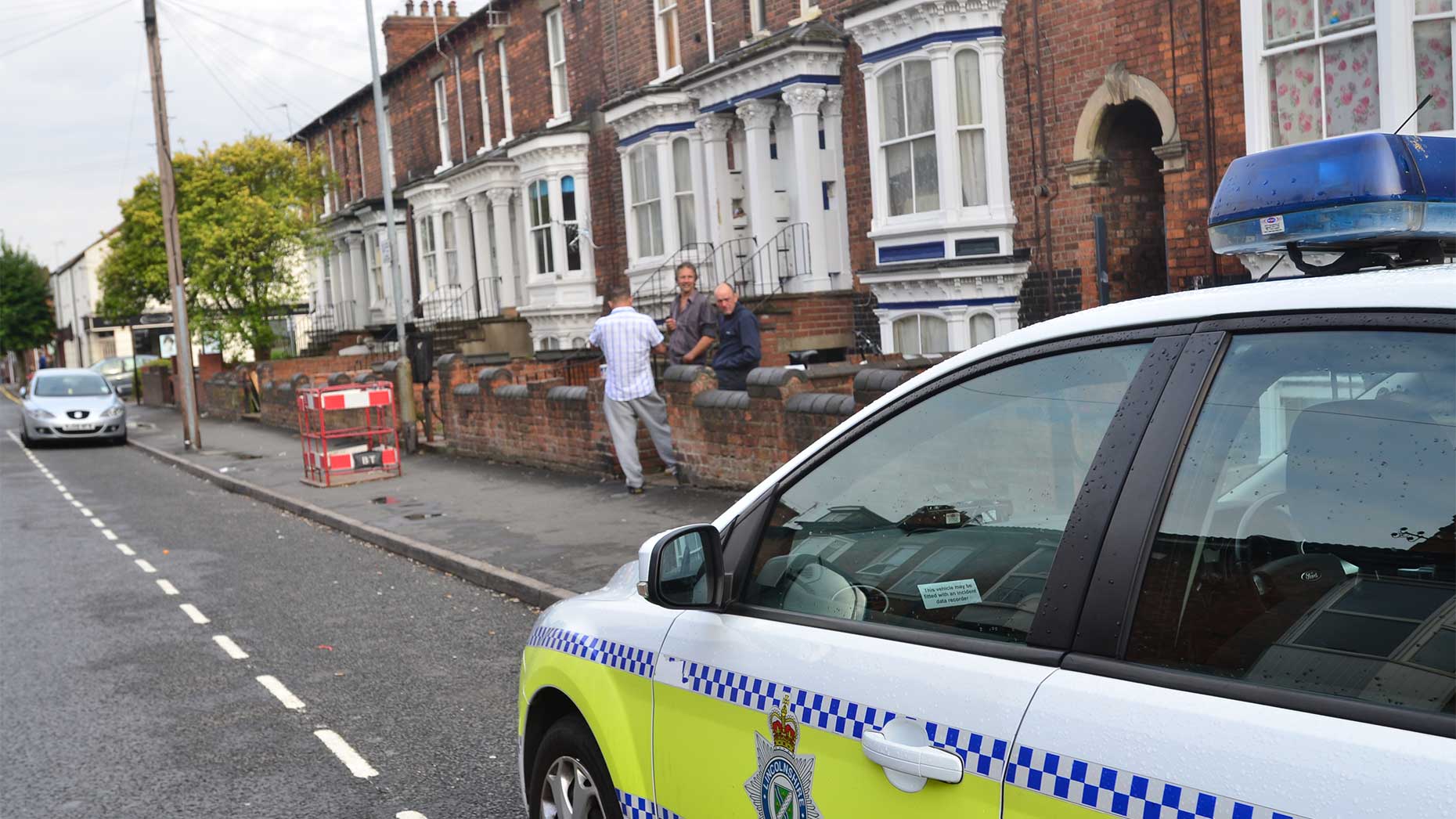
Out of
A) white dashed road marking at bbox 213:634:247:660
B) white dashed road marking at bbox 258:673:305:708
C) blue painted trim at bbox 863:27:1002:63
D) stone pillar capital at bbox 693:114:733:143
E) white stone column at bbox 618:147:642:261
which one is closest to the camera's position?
white dashed road marking at bbox 258:673:305:708

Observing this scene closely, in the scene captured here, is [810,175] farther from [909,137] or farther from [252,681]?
[252,681]

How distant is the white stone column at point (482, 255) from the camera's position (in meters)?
30.0

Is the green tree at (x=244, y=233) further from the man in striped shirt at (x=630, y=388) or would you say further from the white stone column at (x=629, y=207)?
the man in striped shirt at (x=630, y=388)

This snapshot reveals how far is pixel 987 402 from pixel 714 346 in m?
13.2

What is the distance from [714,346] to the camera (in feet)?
51.8

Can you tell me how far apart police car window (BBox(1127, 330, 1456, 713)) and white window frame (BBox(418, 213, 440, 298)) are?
31818 mm

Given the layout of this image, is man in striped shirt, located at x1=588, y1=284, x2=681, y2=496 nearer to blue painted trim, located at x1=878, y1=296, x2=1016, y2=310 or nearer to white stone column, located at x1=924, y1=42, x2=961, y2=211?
blue painted trim, located at x1=878, y1=296, x2=1016, y2=310

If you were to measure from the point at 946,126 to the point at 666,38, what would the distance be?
27.9 feet

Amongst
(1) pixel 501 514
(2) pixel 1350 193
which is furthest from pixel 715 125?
(2) pixel 1350 193

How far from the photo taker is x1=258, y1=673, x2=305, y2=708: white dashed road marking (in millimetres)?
6535

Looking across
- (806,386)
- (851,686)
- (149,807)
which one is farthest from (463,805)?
(806,386)

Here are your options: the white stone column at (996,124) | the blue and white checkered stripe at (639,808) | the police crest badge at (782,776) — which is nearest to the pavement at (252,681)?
the blue and white checkered stripe at (639,808)

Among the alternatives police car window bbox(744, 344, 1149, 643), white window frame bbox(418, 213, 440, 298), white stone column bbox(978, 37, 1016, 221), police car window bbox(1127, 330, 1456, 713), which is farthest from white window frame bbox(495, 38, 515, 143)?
police car window bbox(1127, 330, 1456, 713)

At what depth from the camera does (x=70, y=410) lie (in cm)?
2730
